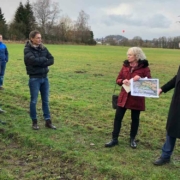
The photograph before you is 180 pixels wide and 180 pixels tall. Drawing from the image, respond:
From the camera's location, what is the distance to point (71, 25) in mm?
96188

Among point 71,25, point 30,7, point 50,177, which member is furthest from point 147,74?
point 71,25

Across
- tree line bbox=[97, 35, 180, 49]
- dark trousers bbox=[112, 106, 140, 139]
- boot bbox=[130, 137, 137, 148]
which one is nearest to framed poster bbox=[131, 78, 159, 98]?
dark trousers bbox=[112, 106, 140, 139]

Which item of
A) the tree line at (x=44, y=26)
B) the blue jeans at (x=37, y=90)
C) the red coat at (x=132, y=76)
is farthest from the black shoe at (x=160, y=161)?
the tree line at (x=44, y=26)

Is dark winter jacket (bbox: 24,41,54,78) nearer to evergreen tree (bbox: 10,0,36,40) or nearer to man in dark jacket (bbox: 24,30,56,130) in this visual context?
man in dark jacket (bbox: 24,30,56,130)

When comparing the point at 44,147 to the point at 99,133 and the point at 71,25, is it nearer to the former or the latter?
the point at 99,133

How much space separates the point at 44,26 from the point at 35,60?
84347 mm

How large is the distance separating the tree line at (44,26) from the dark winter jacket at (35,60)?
6518 centimetres

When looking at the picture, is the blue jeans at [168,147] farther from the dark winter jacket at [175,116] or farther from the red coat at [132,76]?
the red coat at [132,76]

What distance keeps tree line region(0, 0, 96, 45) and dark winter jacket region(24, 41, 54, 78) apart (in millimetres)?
65180

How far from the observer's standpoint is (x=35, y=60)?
222 inches

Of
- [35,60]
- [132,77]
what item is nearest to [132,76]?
[132,77]

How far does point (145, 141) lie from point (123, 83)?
1445mm

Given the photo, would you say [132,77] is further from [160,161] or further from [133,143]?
[160,161]

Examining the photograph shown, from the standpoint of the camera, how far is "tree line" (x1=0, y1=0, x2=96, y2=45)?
70188mm
